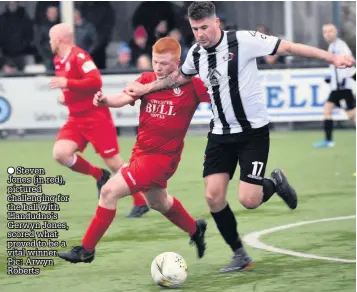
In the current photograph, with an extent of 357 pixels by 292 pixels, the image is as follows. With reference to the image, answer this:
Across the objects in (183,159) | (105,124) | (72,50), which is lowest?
(183,159)

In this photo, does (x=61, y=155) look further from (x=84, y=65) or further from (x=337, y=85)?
(x=337, y=85)

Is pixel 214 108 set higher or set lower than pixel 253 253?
higher

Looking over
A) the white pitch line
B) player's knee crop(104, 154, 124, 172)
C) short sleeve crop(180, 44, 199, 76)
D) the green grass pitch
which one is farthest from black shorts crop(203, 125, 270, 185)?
player's knee crop(104, 154, 124, 172)

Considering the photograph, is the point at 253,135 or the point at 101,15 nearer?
the point at 253,135

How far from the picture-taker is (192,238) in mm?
8555

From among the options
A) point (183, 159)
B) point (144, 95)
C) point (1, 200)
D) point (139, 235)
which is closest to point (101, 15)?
point (183, 159)

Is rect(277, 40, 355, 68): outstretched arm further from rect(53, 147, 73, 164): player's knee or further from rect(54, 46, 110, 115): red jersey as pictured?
rect(53, 147, 73, 164): player's knee

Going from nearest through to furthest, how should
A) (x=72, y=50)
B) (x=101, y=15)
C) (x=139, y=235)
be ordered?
(x=139, y=235), (x=72, y=50), (x=101, y=15)

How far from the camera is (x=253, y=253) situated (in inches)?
343

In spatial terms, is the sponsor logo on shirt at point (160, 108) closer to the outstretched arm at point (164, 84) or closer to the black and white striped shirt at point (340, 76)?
the outstretched arm at point (164, 84)

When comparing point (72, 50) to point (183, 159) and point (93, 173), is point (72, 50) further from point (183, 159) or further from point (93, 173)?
point (183, 159)

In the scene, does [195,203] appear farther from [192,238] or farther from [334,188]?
[192,238]

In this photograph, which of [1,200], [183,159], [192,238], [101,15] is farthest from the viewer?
[101,15]

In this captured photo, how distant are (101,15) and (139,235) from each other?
427 inches
